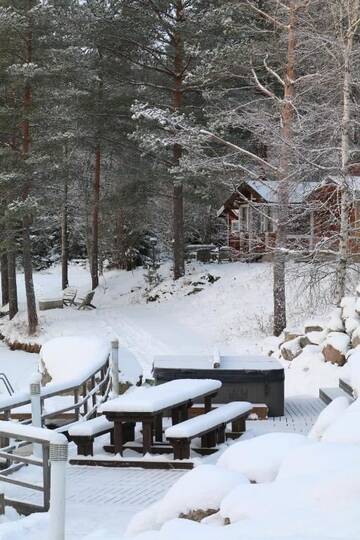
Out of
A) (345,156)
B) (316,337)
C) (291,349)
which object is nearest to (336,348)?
(316,337)

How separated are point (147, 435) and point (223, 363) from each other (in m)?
2.75

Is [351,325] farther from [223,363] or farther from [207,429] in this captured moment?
[207,429]

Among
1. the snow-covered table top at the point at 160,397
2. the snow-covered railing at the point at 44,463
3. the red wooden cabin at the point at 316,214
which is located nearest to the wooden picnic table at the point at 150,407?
the snow-covered table top at the point at 160,397

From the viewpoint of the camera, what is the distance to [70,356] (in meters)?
9.41

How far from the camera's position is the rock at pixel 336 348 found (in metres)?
11.4

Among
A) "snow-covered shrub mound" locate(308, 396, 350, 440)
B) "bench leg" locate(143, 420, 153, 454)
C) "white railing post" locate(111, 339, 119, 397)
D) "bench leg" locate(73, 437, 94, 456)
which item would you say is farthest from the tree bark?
"snow-covered shrub mound" locate(308, 396, 350, 440)

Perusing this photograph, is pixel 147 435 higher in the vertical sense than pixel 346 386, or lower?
lower

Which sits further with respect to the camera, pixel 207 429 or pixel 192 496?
pixel 207 429

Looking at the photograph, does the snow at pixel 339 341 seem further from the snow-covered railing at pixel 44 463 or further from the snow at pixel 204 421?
the snow-covered railing at pixel 44 463

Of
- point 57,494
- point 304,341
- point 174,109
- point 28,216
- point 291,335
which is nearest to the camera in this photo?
point 57,494

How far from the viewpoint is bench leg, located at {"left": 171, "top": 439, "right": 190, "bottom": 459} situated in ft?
21.5

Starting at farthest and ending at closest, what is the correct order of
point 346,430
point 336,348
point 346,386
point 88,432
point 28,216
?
point 28,216, point 336,348, point 346,386, point 88,432, point 346,430

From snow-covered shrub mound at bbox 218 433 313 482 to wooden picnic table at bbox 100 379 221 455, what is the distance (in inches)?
86.8

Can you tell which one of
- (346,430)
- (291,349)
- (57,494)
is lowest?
(291,349)
